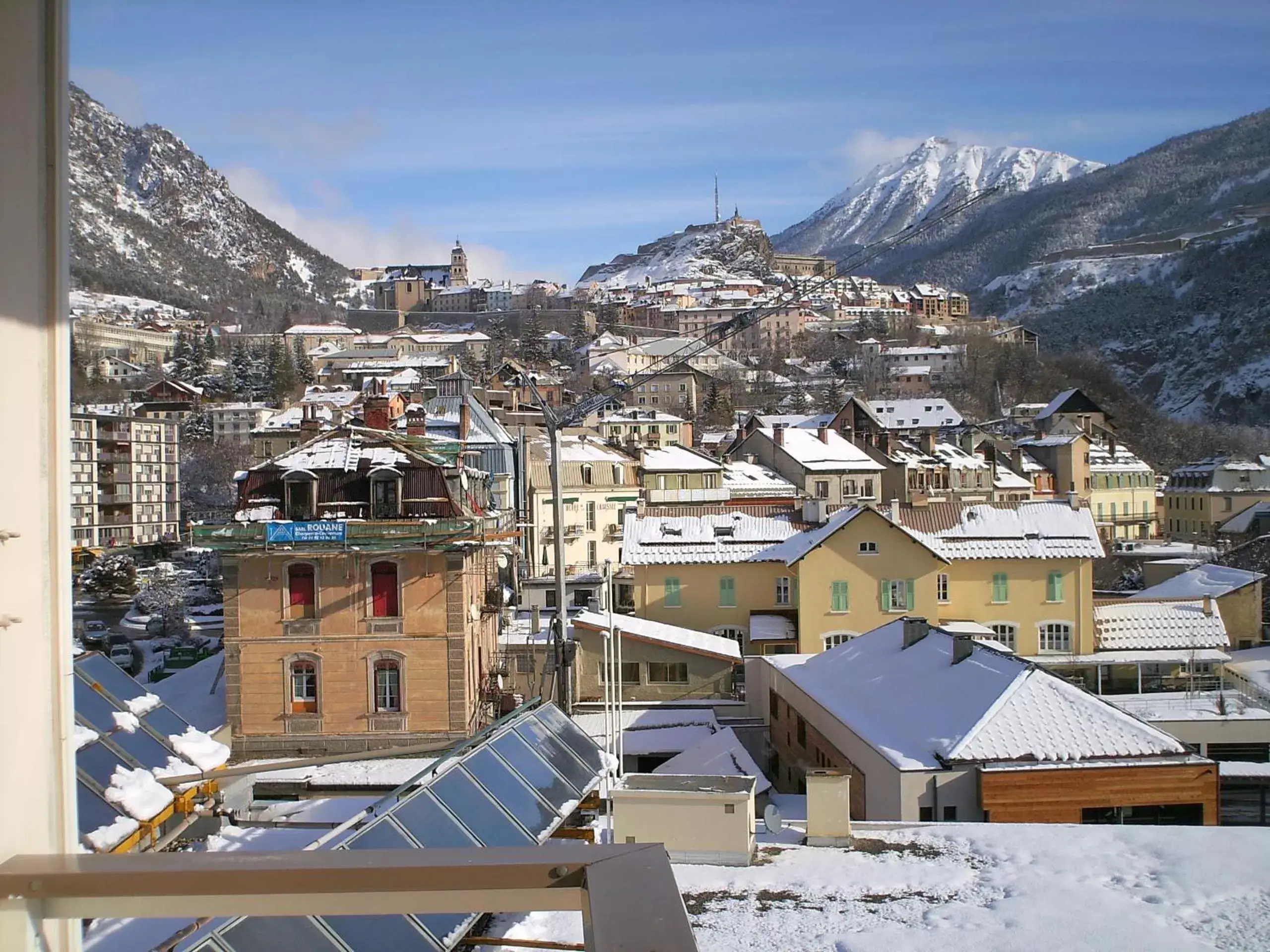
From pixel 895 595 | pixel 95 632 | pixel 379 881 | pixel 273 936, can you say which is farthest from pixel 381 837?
pixel 95 632

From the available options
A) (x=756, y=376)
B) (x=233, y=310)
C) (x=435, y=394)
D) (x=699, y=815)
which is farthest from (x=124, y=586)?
(x=233, y=310)

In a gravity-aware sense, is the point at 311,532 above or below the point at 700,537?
above

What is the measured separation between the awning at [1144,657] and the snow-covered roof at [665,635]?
23.5 ft

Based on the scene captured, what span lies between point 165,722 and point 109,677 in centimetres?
60

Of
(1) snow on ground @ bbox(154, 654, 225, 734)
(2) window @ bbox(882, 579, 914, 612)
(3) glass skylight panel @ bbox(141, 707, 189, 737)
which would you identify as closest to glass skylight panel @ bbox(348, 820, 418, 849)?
(3) glass skylight panel @ bbox(141, 707, 189, 737)

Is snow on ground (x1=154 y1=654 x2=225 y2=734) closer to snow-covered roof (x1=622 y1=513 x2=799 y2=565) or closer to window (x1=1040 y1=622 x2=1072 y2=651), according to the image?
snow-covered roof (x1=622 y1=513 x2=799 y2=565)

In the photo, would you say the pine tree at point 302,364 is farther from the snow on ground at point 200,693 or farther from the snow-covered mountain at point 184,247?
the snow on ground at point 200,693

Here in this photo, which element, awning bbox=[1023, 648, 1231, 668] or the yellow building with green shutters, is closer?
awning bbox=[1023, 648, 1231, 668]

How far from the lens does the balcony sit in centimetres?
4047

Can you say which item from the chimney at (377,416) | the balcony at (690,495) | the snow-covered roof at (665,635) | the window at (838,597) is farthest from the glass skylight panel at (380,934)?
the balcony at (690,495)

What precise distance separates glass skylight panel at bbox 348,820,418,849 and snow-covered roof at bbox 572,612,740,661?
14.4 metres

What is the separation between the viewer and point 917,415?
6769 cm

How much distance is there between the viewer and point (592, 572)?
38.9 meters

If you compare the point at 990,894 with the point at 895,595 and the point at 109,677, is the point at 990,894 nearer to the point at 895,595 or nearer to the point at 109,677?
the point at 109,677
